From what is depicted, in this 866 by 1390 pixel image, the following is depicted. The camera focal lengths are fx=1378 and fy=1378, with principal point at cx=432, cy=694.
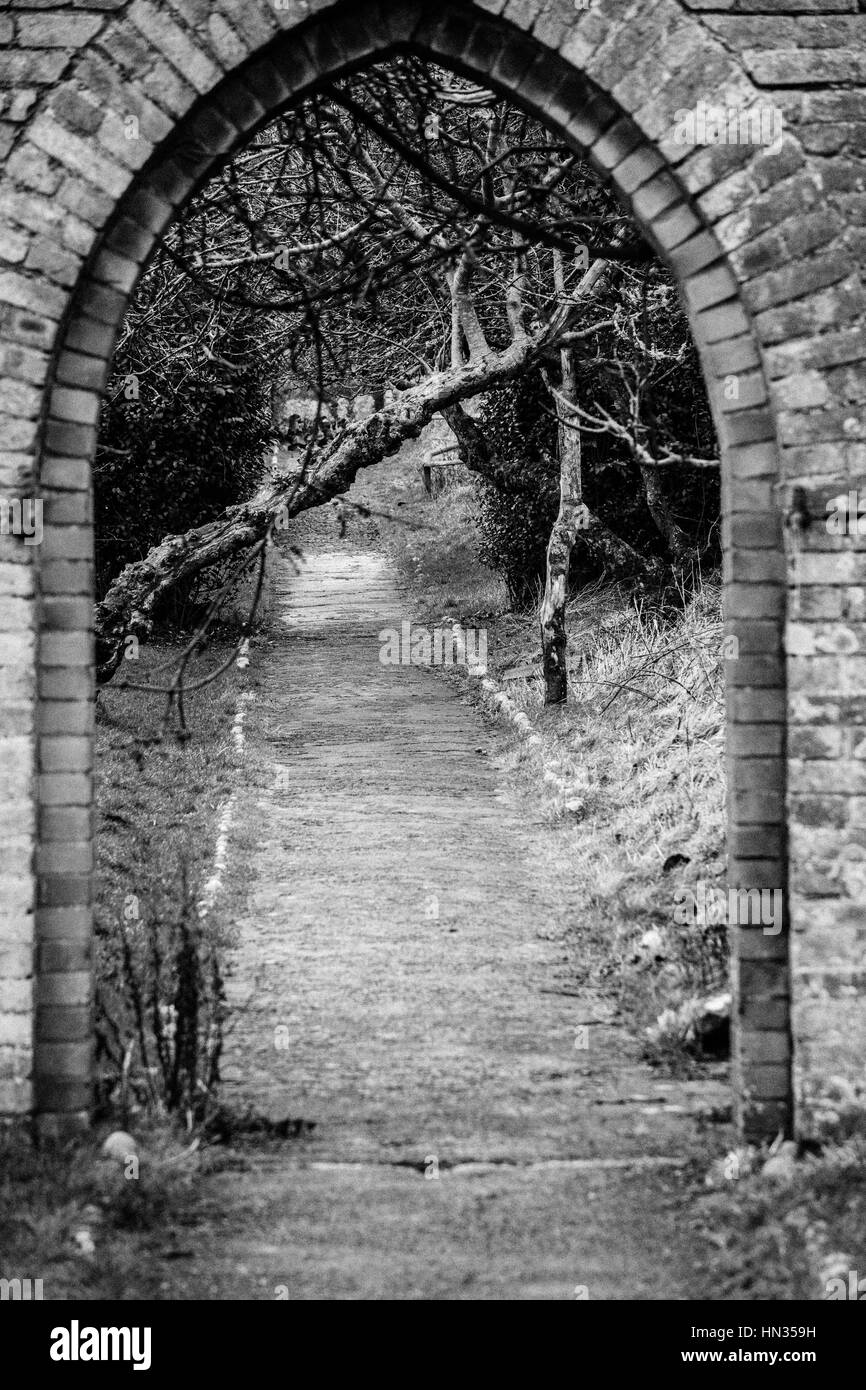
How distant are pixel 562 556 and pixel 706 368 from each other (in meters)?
8.93

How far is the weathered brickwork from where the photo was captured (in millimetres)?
4820

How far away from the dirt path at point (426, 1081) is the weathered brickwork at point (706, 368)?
755mm

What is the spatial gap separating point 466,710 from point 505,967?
8.12 m

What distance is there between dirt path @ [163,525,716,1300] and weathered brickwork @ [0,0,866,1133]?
2.48 feet

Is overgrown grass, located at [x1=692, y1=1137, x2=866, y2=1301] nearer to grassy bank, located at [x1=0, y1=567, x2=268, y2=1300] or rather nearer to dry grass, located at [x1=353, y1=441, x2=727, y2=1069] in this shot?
dry grass, located at [x1=353, y1=441, x2=727, y2=1069]

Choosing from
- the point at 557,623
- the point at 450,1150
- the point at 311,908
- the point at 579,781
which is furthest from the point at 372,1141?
the point at 557,623

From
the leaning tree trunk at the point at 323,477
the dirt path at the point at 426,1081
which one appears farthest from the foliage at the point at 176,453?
the dirt path at the point at 426,1081

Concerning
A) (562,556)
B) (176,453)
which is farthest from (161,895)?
(176,453)

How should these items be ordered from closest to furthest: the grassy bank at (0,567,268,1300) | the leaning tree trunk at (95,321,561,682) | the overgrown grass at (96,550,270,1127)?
1. the grassy bank at (0,567,268,1300)
2. the overgrown grass at (96,550,270,1127)
3. the leaning tree trunk at (95,321,561,682)

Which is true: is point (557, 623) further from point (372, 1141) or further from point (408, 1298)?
point (408, 1298)

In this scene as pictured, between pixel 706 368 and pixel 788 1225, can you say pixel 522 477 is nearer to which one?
pixel 706 368

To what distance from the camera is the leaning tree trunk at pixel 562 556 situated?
13875 millimetres

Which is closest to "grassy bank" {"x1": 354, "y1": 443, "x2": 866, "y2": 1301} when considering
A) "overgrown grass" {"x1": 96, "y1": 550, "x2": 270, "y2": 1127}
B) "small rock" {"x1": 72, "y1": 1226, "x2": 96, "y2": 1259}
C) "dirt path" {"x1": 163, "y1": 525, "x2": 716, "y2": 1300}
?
"dirt path" {"x1": 163, "y1": 525, "x2": 716, "y2": 1300}

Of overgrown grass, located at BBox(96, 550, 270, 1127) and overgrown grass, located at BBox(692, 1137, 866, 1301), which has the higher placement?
overgrown grass, located at BBox(96, 550, 270, 1127)
